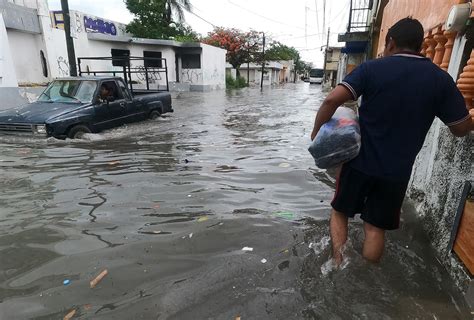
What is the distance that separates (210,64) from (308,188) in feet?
80.0

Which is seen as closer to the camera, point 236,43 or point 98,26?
point 98,26

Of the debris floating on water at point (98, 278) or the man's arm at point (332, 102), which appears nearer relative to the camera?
the man's arm at point (332, 102)

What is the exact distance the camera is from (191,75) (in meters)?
26.0

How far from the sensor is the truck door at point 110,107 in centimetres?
802

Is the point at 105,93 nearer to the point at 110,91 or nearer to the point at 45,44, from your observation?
the point at 110,91

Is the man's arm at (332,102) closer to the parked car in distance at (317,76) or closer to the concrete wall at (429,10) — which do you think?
the concrete wall at (429,10)

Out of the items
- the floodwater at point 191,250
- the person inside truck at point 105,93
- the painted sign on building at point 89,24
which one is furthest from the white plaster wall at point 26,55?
the floodwater at point 191,250

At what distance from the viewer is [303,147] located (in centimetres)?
755

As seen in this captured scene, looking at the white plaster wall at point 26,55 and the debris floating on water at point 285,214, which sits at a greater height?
the white plaster wall at point 26,55

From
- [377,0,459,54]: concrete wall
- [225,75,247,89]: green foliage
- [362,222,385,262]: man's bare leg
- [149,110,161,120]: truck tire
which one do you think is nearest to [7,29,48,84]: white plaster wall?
[149,110,161,120]: truck tire

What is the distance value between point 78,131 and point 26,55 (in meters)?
7.35

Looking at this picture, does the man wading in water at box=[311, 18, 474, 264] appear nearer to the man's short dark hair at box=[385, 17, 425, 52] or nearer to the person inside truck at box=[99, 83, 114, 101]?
the man's short dark hair at box=[385, 17, 425, 52]

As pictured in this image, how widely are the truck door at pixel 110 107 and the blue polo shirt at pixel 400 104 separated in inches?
277

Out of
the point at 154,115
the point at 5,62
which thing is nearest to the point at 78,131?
the point at 154,115
